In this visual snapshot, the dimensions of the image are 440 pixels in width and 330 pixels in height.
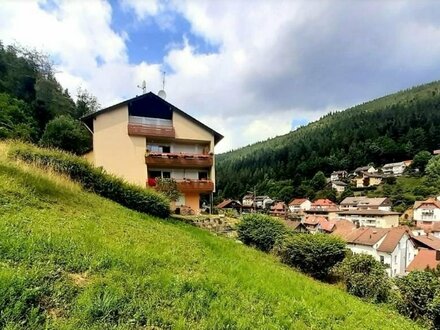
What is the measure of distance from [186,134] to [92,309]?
21596mm

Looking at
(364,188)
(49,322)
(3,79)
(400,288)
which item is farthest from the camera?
(364,188)

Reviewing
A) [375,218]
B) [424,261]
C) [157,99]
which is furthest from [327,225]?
[157,99]

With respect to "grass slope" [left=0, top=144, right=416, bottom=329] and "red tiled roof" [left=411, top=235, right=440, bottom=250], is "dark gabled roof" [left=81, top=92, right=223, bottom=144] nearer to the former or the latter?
"grass slope" [left=0, top=144, right=416, bottom=329]

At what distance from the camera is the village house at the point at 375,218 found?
207ft

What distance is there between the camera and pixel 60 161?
11.8m

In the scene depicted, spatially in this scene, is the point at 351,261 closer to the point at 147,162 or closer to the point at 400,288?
the point at 400,288

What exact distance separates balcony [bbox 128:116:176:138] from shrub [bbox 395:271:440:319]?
17.5 m

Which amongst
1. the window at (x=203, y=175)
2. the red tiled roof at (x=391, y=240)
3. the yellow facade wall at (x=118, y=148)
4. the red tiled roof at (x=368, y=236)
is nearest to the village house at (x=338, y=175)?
the red tiled roof at (x=368, y=236)

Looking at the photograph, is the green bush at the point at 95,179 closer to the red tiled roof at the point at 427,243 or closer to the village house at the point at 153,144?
the village house at the point at 153,144

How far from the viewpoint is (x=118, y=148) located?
23.0m

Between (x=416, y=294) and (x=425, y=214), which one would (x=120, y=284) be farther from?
(x=425, y=214)

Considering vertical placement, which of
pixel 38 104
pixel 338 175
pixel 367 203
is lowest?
pixel 367 203

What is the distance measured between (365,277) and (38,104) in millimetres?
41047

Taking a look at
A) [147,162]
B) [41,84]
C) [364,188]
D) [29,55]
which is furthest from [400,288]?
[364,188]
